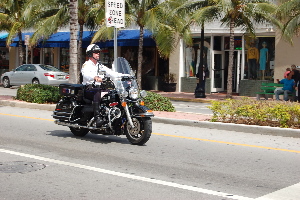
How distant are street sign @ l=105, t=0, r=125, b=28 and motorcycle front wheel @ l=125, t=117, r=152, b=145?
4.56 meters

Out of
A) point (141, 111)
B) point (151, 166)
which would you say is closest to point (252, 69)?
point (141, 111)

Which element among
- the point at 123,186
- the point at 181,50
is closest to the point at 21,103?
the point at 123,186

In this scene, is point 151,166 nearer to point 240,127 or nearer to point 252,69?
point 240,127

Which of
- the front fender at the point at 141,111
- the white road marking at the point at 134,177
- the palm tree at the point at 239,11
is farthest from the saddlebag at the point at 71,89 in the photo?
the palm tree at the point at 239,11

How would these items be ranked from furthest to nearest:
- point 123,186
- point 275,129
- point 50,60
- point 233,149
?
1. point 50,60
2. point 275,129
3. point 233,149
4. point 123,186

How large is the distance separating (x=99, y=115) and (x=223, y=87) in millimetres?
19440

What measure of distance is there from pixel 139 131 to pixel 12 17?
23.5 metres

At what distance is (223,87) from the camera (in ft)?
93.2

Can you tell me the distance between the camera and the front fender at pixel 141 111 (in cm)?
913

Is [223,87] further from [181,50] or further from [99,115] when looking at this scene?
[99,115]

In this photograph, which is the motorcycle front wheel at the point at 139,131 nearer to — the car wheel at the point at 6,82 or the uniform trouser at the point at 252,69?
the uniform trouser at the point at 252,69

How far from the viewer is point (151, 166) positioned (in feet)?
25.7

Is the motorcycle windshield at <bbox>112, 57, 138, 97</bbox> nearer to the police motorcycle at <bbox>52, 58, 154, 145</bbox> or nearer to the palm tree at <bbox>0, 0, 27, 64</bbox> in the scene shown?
the police motorcycle at <bbox>52, 58, 154, 145</bbox>

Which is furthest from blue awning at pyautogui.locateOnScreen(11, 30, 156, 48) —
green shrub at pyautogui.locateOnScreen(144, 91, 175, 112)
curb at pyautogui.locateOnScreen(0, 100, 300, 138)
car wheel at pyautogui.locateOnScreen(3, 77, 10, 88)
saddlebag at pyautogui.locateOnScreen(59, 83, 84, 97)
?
saddlebag at pyautogui.locateOnScreen(59, 83, 84, 97)
